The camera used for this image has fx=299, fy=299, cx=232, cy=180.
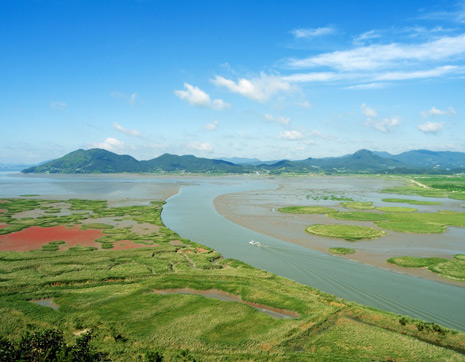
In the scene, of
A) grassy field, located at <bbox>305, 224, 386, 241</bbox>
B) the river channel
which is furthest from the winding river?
grassy field, located at <bbox>305, 224, 386, 241</bbox>

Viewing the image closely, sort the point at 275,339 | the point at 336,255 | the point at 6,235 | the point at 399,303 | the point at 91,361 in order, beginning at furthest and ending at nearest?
the point at 6,235 → the point at 336,255 → the point at 399,303 → the point at 275,339 → the point at 91,361

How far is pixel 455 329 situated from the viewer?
81.2ft

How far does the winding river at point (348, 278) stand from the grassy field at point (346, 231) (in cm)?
1026

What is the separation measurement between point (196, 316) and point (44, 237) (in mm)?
41114

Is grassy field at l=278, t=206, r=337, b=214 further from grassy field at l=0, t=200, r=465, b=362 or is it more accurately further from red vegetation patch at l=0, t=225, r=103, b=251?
red vegetation patch at l=0, t=225, r=103, b=251

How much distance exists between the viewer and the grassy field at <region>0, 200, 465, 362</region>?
21.8 m

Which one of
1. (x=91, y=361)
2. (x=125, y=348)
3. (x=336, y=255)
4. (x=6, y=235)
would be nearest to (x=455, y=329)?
(x=336, y=255)

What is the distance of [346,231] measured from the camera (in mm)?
Answer: 58438

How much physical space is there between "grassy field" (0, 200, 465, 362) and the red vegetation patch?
7.01 meters

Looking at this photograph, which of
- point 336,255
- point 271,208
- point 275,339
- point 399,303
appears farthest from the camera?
point 271,208

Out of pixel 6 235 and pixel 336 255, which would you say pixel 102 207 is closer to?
pixel 6 235

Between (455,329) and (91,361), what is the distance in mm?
27970

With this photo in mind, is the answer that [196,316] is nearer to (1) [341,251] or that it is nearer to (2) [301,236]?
(1) [341,251]

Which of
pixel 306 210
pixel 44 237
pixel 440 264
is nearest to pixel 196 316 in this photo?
pixel 440 264
